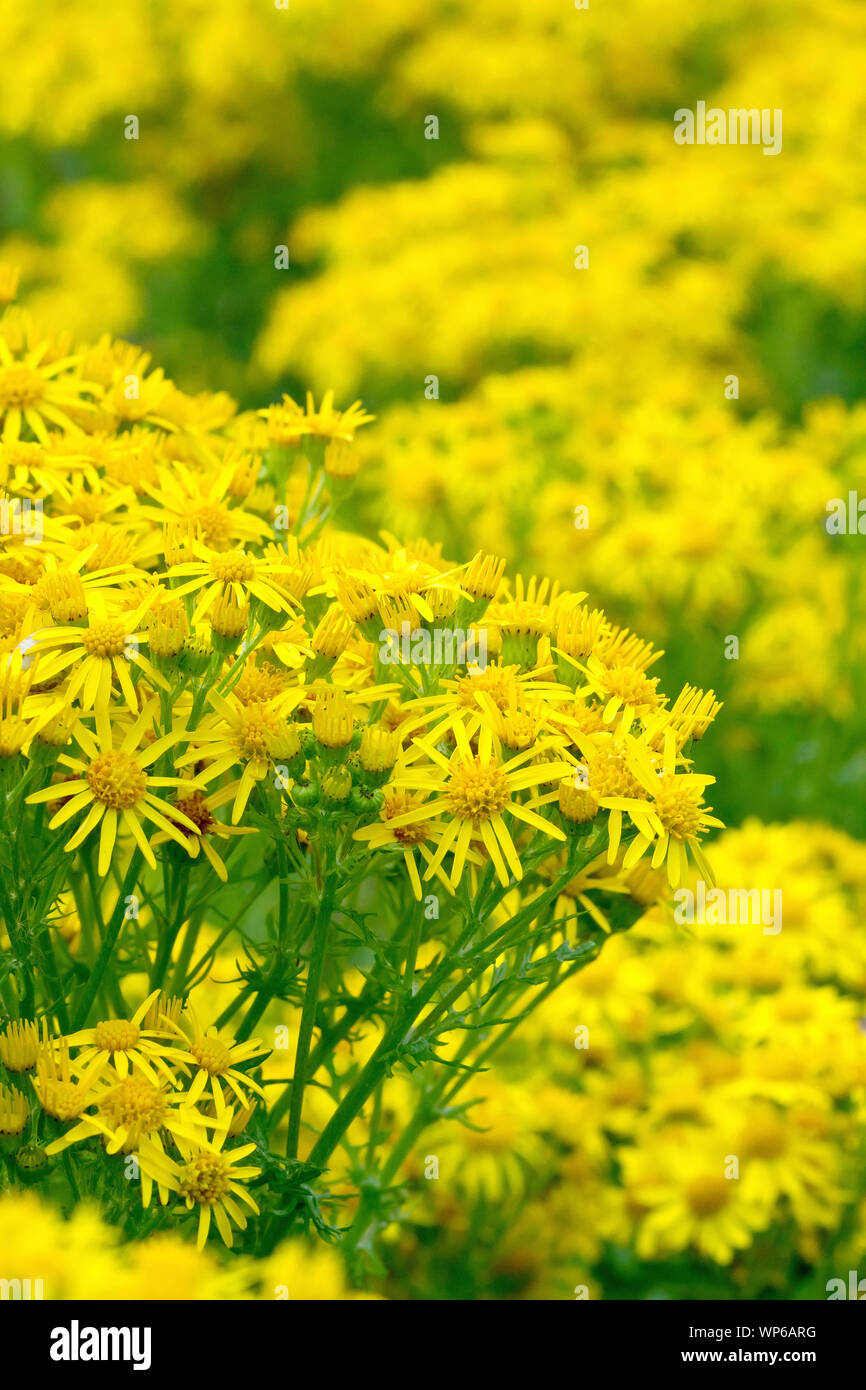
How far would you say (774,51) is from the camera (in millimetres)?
7484

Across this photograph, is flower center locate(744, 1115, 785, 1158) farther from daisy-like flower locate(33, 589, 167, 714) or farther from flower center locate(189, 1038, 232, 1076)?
daisy-like flower locate(33, 589, 167, 714)

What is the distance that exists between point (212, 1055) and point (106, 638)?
519mm

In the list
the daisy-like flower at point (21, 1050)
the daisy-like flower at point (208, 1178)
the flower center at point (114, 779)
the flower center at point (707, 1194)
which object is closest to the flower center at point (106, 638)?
the flower center at point (114, 779)

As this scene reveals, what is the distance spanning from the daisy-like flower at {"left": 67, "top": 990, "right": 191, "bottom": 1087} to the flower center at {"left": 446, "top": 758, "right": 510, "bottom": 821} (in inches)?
17.4

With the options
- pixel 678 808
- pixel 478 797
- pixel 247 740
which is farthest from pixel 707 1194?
pixel 247 740

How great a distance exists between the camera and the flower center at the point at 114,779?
6.03ft

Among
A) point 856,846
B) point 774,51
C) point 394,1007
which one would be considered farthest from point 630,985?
point 774,51

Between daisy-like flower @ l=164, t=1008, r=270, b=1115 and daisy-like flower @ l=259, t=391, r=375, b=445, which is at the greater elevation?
daisy-like flower @ l=259, t=391, r=375, b=445

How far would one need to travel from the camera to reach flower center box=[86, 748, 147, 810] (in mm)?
1838

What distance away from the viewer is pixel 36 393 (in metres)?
2.42

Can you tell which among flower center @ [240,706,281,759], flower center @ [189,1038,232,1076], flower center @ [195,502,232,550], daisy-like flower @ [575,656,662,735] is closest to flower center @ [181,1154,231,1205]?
flower center @ [189,1038,232,1076]

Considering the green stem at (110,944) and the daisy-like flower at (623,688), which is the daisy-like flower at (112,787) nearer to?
the green stem at (110,944)

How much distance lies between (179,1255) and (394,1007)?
745mm

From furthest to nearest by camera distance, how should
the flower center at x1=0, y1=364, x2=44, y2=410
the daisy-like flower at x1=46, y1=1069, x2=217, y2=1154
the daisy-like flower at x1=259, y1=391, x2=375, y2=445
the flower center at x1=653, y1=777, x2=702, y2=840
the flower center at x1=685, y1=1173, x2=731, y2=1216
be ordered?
the flower center at x1=685, y1=1173, x2=731, y2=1216, the daisy-like flower at x1=259, y1=391, x2=375, y2=445, the flower center at x1=0, y1=364, x2=44, y2=410, the flower center at x1=653, y1=777, x2=702, y2=840, the daisy-like flower at x1=46, y1=1069, x2=217, y2=1154
